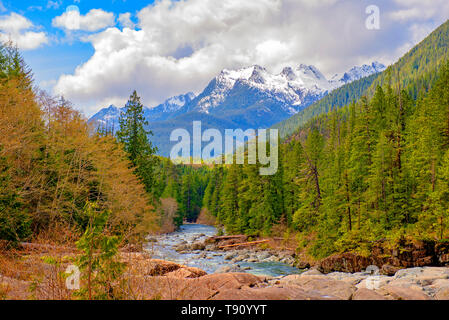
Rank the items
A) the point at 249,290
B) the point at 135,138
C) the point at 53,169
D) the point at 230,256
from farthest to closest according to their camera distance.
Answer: the point at 135,138 < the point at 230,256 < the point at 53,169 < the point at 249,290

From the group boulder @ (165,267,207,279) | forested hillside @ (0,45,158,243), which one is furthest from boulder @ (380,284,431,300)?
forested hillside @ (0,45,158,243)

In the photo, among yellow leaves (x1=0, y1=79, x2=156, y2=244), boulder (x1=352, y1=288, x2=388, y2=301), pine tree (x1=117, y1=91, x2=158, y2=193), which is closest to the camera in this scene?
boulder (x1=352, y1=288, x2=388, y2=301)

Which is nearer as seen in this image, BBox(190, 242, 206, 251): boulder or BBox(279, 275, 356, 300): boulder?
BBox(279, 275, 356, 300): boulder

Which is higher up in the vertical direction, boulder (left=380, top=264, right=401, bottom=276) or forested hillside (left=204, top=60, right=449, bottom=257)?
forested hillside (left=204, top=60, right=449, bottom=257)

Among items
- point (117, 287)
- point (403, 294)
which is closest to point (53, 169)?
point (117, 287)

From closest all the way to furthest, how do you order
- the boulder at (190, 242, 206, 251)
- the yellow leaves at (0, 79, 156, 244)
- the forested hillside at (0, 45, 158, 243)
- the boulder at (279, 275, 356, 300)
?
the boulder at (279, 275, 356, 300) → the forested hillside at (0, 45, 158, 243) → the yellow leaves at (0, 79, 156, 244) → the boulder at (190, 242, 206, 251)

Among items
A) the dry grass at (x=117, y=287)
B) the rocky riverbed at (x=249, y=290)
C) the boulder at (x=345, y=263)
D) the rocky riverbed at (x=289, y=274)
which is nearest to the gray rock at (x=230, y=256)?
the rocky riverbed at (x=289, y=274)

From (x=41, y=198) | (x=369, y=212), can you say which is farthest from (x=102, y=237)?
(x=369, y=212)

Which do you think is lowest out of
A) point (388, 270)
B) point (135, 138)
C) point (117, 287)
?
point (388, 270)

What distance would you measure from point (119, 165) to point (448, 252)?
28792 millimetres

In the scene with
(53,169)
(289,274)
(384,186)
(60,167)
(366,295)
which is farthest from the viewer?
(384,186)

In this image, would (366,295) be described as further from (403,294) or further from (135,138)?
(135,138)

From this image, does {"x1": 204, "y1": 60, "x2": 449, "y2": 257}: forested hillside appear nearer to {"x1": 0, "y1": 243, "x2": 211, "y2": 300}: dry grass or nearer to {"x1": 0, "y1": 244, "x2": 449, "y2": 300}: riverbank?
{"x1": 0, "y1": 244, "x2": 449, "y2": 300}: riverbank
